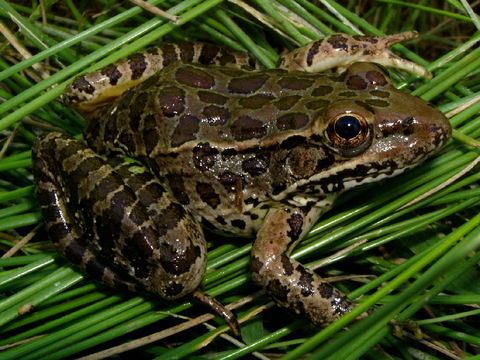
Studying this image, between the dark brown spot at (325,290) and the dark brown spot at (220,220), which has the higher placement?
the dark brown spot at (220,220)

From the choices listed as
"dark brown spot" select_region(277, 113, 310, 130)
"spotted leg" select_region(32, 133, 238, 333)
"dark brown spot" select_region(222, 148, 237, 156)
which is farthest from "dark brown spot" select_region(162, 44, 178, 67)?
"dark brown spot" select_region(277, 113, 310, 130)

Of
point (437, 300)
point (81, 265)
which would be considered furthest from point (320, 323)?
point (81, 265)

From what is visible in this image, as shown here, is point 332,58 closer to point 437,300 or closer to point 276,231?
point 276,231

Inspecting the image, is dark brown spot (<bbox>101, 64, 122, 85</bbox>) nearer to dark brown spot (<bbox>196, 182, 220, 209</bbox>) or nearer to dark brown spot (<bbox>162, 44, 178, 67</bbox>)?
dark brown spot (<bbox>162, 44, 178, 67</bbox>)

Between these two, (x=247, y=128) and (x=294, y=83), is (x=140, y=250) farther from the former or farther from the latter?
(x=294, y=83)

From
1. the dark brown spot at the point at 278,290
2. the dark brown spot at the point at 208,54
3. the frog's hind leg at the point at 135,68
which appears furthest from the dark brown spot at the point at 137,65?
the dark brown spot at the point at 278,290

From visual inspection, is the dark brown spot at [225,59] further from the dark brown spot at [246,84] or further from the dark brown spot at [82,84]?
the dark brown spot at [82,84]
